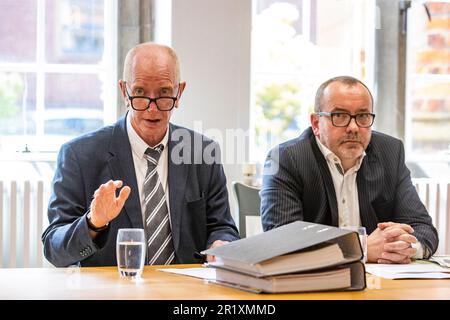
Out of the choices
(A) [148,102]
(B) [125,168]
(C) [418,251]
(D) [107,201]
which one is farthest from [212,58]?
(D) [107,201]

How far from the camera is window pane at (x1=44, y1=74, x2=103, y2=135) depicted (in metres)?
4.43

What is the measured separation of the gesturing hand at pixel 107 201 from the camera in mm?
2203

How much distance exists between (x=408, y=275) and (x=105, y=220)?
872 mm

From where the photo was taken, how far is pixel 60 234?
8.18 feet

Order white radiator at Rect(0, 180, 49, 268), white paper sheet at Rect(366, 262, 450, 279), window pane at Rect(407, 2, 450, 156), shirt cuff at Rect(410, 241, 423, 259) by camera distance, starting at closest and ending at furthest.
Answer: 1. white paper sheet at Rect(366, 262, 450, 279)
2. shirt cuff at Rect(410, 241, 423, 259)
3. white radiator at Rect(0, 180, 49, 268)
4. window pane at Rect(407, 2, 450, 156)

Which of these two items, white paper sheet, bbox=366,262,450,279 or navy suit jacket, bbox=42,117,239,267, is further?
navy suit jacket, bbox=42,117,239,267

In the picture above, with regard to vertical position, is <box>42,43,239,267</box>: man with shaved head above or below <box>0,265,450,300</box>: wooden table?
above

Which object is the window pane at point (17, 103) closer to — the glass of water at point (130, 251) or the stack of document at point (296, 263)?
the glass of water at point (130, 251)

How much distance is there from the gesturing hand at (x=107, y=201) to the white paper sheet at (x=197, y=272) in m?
0.23

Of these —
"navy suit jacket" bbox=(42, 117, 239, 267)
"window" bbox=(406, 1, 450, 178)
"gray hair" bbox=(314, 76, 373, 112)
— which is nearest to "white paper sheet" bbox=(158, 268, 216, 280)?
"navy suit jacket" bbox=(42, 117, 239, 267)

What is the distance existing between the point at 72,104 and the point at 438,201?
214cm

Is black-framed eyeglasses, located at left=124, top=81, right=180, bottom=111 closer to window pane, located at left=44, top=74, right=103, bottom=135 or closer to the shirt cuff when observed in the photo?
the shirt cuff

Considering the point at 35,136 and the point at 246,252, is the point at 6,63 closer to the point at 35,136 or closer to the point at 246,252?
the point at 35,136

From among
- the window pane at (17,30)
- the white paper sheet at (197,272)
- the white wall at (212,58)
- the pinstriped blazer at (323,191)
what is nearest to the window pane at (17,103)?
the window pane at (17,30)
